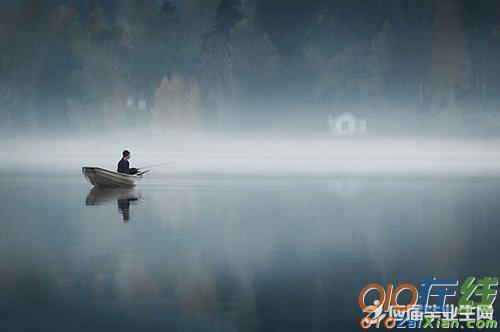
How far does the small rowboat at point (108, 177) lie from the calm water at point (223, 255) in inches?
107

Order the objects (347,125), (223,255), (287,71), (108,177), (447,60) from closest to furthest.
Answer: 1. (223,255)
2. (108,177)
3. (447,60)
4. (347,125)
5. (287,71)

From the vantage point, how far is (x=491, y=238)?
24750mm

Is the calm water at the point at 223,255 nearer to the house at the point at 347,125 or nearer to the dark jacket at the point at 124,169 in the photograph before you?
the dark jacket at the point at 124,169

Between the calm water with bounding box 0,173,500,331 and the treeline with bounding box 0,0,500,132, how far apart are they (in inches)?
2487

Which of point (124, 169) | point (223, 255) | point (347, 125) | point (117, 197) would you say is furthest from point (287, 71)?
point (223, 255)

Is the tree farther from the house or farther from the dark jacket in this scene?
the dark jacket

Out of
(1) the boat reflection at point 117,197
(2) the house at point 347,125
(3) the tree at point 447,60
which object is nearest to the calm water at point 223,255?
(1) the boat reflection at point 117,197

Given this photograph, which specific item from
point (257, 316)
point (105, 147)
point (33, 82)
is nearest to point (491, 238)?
point (257, 316)

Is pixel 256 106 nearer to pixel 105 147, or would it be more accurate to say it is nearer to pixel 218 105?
pixel 218 105

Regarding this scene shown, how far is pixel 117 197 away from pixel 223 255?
1820 centimetres

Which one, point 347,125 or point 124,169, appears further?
point 347,125

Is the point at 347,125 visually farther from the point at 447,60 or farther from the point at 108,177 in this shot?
the point at 108,177

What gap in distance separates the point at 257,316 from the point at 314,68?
319 feet

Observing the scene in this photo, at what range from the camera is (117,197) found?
39.6 metres
